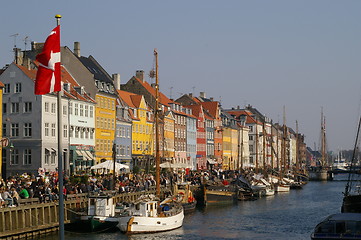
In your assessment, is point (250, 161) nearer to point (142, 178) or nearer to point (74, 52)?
point (74, 52)

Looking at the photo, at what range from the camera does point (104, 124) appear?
281ft

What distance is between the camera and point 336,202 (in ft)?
268

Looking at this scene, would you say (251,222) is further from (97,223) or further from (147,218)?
(97,223)

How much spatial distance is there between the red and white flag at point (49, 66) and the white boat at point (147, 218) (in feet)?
92.6

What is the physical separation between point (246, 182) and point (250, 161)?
3378 inches

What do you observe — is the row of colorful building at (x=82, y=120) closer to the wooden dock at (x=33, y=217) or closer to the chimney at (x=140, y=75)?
the chimney at (x=140, y=75)

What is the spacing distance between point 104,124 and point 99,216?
3999 cm

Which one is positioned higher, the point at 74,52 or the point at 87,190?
the point at 74,52

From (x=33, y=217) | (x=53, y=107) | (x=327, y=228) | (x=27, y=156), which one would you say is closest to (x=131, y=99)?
(x=53, y=107)

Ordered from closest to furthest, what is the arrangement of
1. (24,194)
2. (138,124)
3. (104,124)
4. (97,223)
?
(24,194)
(97,223)
(104,124)
(138,124)

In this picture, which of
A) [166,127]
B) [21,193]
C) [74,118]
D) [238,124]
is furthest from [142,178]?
[238,124]

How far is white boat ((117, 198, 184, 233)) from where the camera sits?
Result: 46.1 meters

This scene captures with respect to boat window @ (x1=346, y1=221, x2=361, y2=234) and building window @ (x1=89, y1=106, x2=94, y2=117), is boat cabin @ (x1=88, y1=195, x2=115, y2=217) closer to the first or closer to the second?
boat window @ (x1=346, y1=221, x2=361, y2=234)

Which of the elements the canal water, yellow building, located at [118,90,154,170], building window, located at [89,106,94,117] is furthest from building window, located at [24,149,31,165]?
yellow building, located at [118,90,154,170]
